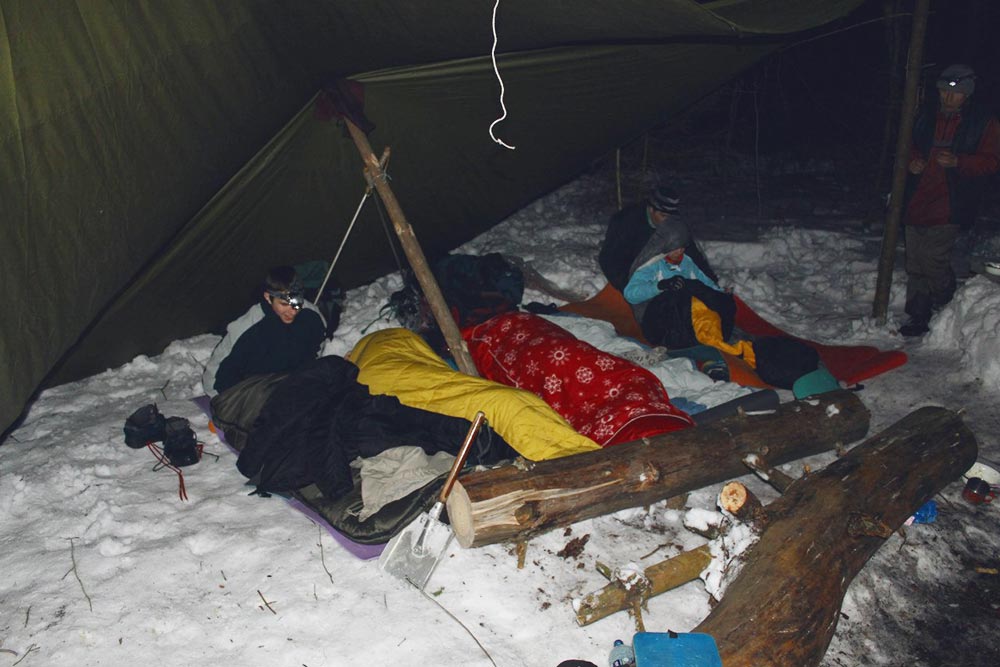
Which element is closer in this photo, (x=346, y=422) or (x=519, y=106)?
(x=346, y=422)

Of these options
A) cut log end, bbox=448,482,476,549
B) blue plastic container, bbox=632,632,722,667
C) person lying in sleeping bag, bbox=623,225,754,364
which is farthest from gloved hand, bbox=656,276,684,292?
blue plastic container, bbox=632,632,722,667

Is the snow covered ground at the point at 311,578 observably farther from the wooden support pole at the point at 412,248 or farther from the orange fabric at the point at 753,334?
the wooden support pole at the point at 412,248

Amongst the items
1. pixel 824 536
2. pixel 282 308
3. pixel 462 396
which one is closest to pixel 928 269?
pixel 824 536

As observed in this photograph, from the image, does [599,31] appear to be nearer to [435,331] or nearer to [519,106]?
[519,106]

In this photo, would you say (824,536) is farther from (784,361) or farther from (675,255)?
(675,255)

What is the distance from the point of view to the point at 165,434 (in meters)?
4.29

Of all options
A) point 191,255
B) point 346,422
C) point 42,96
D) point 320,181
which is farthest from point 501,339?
point 42,96

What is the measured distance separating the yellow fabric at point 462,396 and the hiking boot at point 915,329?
308cm

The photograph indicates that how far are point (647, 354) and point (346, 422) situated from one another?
204 cm

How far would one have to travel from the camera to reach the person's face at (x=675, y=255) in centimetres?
541

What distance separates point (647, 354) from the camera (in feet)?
15.9

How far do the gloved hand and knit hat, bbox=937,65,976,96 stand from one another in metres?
2.13

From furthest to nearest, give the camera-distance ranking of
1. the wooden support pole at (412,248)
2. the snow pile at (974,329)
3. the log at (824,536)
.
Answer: the snow pile at (974,329) < the wooden support pole at (412,248) < the log at (824,536)

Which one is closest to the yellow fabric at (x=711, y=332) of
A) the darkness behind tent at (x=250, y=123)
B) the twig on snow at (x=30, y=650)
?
the darkness behind tent at (x=250, y=123)
